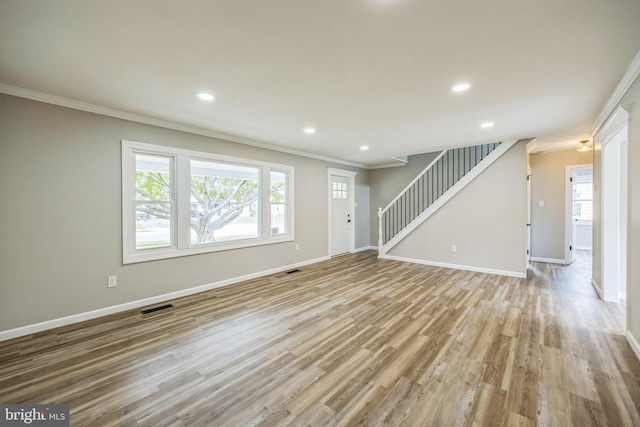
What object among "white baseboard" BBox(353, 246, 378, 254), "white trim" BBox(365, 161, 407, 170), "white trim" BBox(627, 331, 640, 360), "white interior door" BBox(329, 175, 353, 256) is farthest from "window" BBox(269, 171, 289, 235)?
"white trim" BBox(627, 331, 640, 360)

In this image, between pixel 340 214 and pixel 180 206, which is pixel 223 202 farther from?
pixel 340 214

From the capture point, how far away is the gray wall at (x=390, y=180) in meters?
7.20

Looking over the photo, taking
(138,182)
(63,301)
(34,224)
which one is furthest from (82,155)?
(63,301)

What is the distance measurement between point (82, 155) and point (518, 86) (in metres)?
4.89

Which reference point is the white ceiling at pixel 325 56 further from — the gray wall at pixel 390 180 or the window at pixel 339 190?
the gray wall at pixel 390 180

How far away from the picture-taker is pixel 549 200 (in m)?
5.91

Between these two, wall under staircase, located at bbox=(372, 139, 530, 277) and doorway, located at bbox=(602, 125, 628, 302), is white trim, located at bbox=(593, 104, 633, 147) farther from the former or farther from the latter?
wall under staircase, located at bbox=(372, 139, 530, 277)

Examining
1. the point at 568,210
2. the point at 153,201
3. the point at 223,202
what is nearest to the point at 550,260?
the point at 568,210

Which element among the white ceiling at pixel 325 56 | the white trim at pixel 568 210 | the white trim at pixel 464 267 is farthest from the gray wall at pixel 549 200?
the white ceiling at pixel 325 56

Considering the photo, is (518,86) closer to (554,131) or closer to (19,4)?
(554,131)

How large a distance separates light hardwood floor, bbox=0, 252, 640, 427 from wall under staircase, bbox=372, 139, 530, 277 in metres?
1.29

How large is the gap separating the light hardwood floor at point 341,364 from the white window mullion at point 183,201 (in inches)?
36.4

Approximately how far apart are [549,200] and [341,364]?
653cm

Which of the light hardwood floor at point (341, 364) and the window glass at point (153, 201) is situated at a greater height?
the window glass at point (153, 201)
